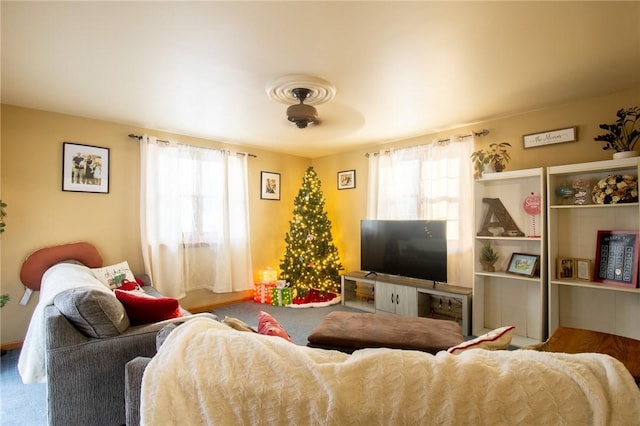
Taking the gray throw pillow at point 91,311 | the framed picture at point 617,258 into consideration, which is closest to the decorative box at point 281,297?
the gray throw pillow at point 91,311

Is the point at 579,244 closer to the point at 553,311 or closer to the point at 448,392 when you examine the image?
the point at 553,311

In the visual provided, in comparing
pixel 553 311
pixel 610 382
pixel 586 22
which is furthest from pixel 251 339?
pixel 553 311

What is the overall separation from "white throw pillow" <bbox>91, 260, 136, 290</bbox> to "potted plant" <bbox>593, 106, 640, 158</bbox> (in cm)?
478

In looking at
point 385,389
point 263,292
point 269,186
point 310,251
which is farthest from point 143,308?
point 269,186

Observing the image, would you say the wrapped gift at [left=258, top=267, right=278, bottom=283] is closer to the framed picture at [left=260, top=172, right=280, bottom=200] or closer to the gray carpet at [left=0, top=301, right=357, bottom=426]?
the gray carpet at [left=0, top=301, right=357, bottom=426]

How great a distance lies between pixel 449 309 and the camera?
382 centimetres

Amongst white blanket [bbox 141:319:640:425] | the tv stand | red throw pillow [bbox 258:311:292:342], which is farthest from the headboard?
the tv stand

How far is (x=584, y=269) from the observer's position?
2830 mm

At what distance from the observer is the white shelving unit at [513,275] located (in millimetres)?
3004

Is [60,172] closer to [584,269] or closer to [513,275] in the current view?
[513,275]

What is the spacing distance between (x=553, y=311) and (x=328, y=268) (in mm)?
2832

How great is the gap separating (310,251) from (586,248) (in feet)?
10.7

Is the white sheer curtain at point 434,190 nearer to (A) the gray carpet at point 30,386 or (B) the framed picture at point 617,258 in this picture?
(B) the framed picture at point 617,258

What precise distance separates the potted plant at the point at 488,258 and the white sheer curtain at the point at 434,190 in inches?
11.4
